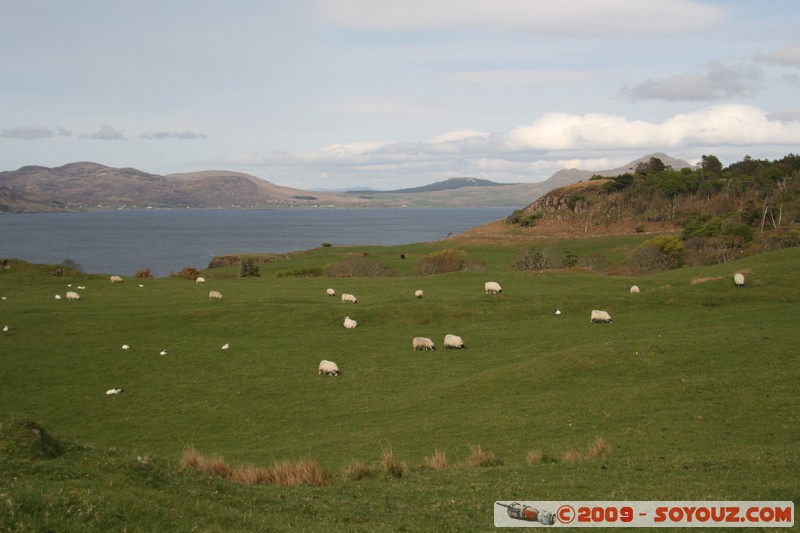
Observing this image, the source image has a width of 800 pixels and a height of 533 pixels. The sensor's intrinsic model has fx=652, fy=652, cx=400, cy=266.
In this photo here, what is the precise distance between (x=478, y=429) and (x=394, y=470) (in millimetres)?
6449

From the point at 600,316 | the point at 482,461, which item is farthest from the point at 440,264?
the point at 482,461

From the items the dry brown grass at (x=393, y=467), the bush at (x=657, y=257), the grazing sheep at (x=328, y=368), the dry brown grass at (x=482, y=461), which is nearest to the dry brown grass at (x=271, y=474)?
the dry brown grass at (x=393, y=467)

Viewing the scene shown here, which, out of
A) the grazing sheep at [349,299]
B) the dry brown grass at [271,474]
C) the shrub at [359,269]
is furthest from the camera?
the shrub at [359,269]

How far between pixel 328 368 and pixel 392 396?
17.2ft

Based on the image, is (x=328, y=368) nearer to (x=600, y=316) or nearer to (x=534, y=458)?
(x=534, y=458)

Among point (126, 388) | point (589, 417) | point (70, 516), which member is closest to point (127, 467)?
point (70, 516)

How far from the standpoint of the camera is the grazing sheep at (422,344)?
1391 inches

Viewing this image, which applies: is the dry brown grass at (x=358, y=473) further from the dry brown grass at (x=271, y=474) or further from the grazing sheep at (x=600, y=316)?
the grazing sheep at (x=600, y=316)

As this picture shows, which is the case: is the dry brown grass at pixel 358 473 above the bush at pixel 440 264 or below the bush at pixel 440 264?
→ below

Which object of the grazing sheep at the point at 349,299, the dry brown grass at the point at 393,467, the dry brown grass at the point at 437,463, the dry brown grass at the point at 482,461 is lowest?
the dry brown grass at the point at 437,463

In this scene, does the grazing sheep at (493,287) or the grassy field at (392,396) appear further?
the grazing sheep at (493,287)

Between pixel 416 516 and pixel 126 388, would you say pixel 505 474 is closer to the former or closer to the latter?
pixel 416 516

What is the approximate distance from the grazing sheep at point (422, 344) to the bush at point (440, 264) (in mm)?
46439

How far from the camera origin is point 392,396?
27.2 metres
